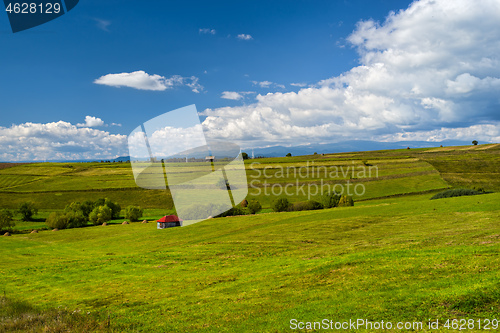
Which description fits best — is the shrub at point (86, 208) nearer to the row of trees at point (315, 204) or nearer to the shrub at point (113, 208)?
the shrub at point (113, 208)

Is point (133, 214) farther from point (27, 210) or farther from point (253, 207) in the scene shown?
point (253, 207)

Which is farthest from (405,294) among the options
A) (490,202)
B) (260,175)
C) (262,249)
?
(260,175)

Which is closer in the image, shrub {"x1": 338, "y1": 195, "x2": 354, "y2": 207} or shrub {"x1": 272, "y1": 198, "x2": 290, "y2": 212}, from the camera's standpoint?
shrub {"x1": 338, "y1": 195, "x2": 354, "y2": 207}

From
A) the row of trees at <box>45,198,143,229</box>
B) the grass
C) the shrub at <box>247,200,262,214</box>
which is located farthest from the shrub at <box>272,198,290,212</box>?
the grass

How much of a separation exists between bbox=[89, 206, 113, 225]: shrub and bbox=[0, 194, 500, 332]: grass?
54595 millimetres

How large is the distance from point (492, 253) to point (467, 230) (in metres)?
12.2

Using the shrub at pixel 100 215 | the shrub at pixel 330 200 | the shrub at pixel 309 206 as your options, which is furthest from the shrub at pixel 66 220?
the shrub at pixel 330 200

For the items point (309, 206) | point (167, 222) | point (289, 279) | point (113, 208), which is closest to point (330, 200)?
point (309, 206)

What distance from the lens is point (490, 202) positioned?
148 feet

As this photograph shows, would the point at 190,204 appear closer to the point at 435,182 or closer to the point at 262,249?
the point at 262,249

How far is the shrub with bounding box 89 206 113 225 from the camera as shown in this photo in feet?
317

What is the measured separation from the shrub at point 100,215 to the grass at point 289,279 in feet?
179

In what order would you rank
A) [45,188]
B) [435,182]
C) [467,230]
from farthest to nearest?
[45,188] → [435,182] → [467,230]

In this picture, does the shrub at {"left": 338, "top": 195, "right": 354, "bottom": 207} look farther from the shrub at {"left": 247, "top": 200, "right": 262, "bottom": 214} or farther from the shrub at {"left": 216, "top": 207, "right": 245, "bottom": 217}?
the shrub at {"left": 216, "top": 207, "right": 245, "bottom": 217}
